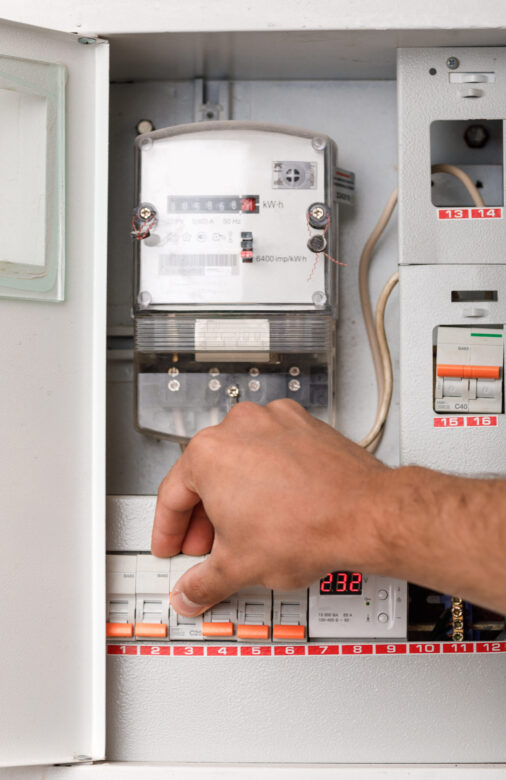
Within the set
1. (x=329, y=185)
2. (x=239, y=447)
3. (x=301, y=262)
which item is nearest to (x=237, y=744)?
(x=239, y=447)

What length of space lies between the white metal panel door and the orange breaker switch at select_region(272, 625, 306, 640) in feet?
0.84

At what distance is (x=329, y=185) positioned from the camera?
4.30ft

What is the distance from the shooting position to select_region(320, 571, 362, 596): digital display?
47.0 inches

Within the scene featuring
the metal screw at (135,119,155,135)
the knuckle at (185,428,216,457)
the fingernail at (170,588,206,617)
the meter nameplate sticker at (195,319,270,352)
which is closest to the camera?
the knuckle at (185,428,216,457)

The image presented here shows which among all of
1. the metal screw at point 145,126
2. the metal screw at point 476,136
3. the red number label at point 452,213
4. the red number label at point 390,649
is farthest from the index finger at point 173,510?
the metal screw at point 476,136

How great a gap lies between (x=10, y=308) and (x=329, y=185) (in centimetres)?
55

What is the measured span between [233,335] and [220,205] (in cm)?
22

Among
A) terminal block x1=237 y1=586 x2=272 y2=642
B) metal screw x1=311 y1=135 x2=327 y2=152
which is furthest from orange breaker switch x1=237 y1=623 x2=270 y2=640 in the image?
metal screw x1=311 y1=135 x2=327 y2=152

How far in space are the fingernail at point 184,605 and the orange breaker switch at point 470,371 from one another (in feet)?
1.63

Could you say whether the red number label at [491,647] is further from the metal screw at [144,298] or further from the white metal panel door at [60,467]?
the metal screw at [144,298]

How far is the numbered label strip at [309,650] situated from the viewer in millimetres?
1184

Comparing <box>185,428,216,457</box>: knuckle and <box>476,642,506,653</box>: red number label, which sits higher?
<box>185,428,216,457</box>: knuckle

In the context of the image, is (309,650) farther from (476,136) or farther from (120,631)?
(476,136)

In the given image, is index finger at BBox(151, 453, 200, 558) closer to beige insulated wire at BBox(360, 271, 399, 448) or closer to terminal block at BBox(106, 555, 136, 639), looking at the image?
terminal block at BBox(106, 555, 136, 639)
